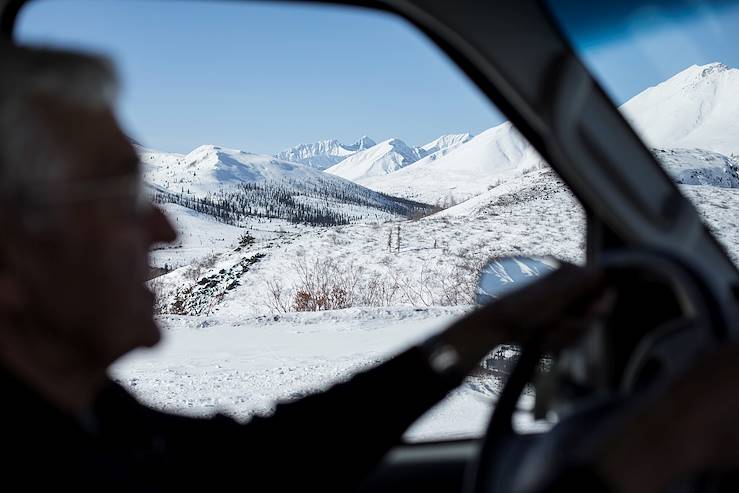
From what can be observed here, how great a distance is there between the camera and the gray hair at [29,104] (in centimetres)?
77

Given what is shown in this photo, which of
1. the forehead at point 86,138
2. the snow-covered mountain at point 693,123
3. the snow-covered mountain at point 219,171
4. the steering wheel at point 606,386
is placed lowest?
the steering wheel at point 606,386

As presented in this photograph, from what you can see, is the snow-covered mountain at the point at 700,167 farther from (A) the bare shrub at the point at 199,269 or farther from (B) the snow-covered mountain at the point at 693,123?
(A) the bare shrub at the point at 199,269

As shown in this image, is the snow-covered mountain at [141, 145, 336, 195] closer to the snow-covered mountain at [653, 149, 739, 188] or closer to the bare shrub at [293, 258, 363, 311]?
Answer: the bare shrub at [293, 258, 363, 311]

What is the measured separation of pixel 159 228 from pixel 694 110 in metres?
1.36

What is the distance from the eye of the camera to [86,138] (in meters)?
0.83

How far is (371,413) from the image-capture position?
1.33 metres

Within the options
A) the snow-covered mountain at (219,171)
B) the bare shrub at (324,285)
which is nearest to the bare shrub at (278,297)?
the bare shrub at (324,285)

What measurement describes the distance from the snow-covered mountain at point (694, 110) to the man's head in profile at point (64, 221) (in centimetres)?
113

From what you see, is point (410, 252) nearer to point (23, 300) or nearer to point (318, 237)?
point (318, 237)

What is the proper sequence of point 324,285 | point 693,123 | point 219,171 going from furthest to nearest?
point 219,171
point 324,285
point 693,123

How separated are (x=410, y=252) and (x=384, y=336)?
7.82 meters

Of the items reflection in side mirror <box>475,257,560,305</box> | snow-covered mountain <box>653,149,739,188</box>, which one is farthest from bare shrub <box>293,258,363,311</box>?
snow-covered mountain <box>653,149,739,188</box>

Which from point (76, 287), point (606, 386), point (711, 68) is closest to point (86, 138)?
point (76, 287)

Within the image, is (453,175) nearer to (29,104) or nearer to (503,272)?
(503,272)
